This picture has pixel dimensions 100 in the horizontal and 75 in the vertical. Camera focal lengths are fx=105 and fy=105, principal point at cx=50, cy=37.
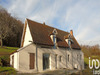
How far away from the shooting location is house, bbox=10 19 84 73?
1536 centimetres

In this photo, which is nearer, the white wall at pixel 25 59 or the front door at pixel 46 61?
the white wall at pixel 25 59

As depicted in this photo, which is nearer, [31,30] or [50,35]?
[31,30]

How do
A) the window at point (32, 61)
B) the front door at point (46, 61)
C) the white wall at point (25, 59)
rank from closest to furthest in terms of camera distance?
the white wall at point (25, 59), the window at point (32, 61), the front door at point (46, 61)

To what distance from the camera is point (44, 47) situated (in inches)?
717

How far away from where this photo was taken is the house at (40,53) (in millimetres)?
15359

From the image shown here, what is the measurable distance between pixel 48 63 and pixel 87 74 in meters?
9.93

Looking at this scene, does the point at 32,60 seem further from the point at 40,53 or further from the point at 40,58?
the point at 40,53

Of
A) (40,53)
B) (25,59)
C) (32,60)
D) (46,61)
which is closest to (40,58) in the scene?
(40,53)

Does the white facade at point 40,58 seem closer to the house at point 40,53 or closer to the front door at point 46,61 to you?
the house at point 40,53

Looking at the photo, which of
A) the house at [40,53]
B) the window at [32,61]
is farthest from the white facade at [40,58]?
the window at [32,61]

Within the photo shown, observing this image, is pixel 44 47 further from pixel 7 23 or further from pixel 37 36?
pixel 7 23

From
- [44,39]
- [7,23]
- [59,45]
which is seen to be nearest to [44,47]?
[44,39]

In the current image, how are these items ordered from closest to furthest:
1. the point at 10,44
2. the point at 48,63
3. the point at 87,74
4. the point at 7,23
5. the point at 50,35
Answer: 1. the point at 87,74
2. the point at 48,63
3. the point at 50,35
4. the point at 7,23
5. the point at 10,44

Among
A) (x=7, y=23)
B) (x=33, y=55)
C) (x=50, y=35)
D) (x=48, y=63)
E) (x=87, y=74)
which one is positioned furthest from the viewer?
(x=7, y=23)
